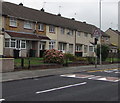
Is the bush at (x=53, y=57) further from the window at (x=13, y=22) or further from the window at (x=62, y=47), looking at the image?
the window at (x=62, y=47)

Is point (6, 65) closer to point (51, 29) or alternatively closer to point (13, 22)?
Result: point (13, 22)

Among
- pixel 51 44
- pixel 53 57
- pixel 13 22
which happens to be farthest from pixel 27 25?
pixel 53 57

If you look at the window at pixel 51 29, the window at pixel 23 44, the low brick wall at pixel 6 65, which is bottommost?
the low brick wall at pixel 6 65

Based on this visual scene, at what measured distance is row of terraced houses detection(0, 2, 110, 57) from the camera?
2919 centimetres

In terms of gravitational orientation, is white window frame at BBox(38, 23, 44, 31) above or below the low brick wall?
above

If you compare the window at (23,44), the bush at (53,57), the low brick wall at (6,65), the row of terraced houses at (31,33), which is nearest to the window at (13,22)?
the row of terraced houses at (31,33)

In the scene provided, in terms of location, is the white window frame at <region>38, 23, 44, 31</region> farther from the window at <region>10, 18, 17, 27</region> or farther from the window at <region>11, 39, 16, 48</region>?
the window at <region>11, 39, 16, 48</region>

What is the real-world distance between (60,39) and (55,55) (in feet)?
59.6

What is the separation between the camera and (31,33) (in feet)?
110

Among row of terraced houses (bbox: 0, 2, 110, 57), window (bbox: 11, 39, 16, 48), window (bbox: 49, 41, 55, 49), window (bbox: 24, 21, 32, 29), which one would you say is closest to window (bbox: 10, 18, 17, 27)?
row of terraced houses (bbox: 0, 2, 110, 57)


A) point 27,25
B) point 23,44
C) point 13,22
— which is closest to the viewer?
point 13,22

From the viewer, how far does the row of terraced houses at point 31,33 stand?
1149 inches

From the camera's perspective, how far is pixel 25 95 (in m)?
8.45

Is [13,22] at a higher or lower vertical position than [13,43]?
higher
